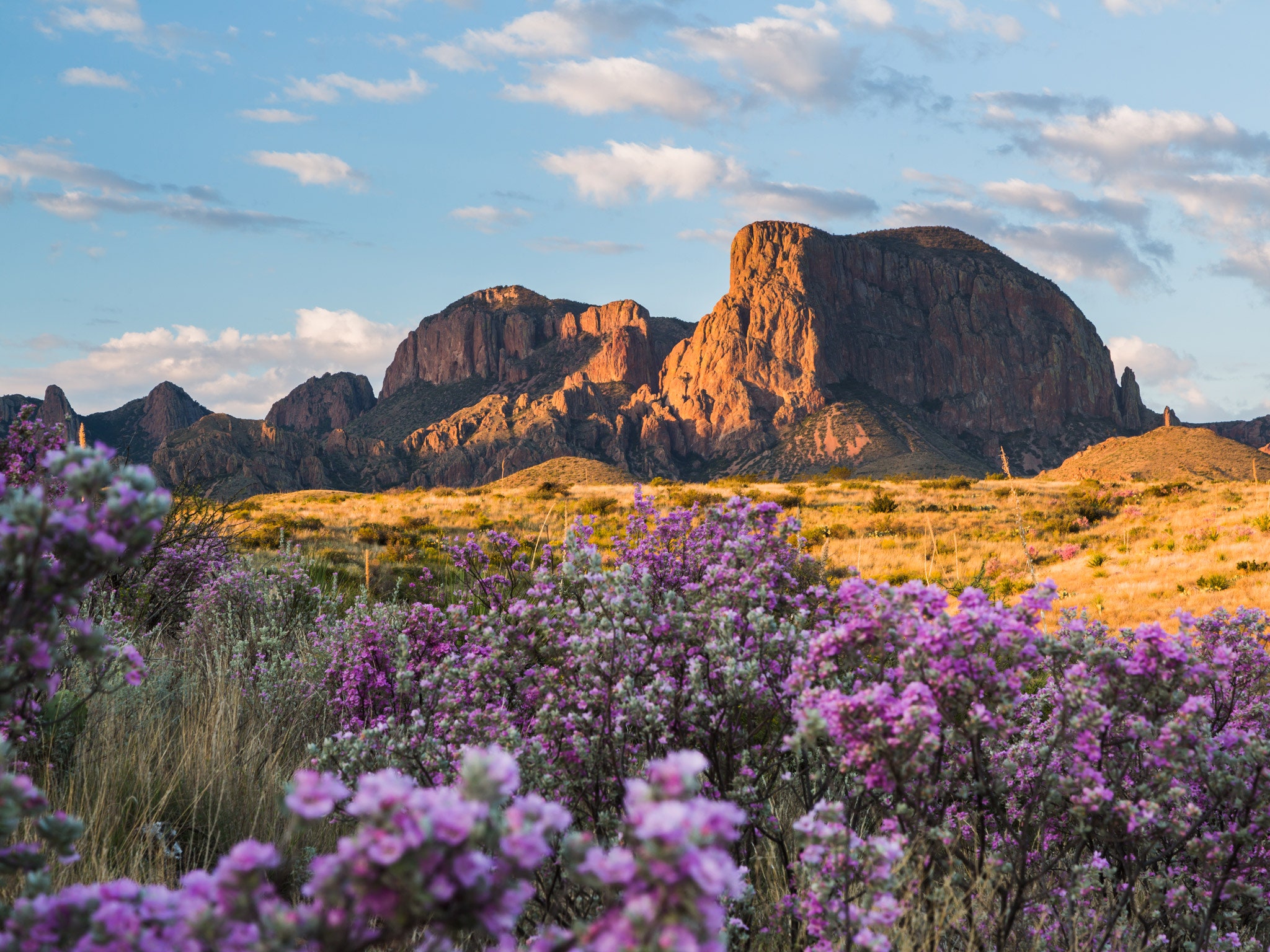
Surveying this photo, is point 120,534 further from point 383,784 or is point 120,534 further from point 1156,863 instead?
point 1156,863

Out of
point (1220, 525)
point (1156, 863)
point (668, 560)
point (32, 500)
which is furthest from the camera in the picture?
point (1220, 525)

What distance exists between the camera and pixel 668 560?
553cm

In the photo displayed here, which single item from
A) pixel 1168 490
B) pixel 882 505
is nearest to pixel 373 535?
pixel 882 505

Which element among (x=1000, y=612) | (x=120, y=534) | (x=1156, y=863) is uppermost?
(x=120, y=534)

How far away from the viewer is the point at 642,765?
398 centimetres

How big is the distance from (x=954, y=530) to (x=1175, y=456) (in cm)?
11988

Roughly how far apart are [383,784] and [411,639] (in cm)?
464

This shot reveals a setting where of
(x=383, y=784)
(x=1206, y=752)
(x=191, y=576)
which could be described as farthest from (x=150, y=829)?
(x=191, y=576)

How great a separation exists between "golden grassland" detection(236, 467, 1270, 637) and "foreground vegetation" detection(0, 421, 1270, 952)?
10.8 ft

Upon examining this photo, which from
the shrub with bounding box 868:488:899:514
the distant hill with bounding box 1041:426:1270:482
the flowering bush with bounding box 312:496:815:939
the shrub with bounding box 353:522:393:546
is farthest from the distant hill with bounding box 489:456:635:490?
the flowering bush with bounding box 312:496:815:939

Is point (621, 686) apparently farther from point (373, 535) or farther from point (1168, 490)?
point (1168, 490)

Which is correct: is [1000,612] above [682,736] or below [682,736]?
above

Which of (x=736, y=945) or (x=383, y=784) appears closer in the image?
(x=383, y=784)

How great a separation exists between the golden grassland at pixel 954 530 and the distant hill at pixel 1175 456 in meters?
80.7
